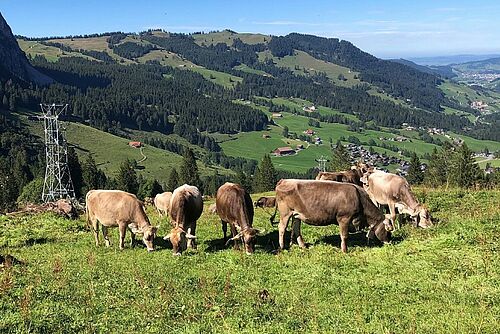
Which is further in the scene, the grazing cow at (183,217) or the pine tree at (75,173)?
the pine tree at (75,173)

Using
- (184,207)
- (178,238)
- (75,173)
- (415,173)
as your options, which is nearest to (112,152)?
(75,173)

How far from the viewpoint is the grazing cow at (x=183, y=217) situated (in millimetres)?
16062

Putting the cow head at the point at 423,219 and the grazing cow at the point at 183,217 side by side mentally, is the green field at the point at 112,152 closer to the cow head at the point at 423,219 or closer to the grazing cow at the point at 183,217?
the grazing cow at the point at 183,217

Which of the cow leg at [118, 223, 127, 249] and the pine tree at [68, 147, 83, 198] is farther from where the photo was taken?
the pine tree at [68, 147, 83, 198]

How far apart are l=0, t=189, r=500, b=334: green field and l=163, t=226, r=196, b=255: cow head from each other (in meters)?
0.43

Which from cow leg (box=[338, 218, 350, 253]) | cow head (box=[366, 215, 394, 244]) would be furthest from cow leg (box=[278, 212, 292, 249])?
cow head (box=[366, 215, 394, 244])

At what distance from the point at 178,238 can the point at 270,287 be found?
192 inches

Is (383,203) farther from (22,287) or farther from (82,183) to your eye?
(82,183)

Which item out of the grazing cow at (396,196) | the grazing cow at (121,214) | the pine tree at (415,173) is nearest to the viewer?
the grazing cow at (121,214)

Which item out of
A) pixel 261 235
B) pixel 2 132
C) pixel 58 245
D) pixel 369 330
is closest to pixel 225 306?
pixel 369 330

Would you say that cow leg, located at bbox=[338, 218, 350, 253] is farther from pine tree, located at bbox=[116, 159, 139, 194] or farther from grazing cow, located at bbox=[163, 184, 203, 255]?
pine tree, located at bbox=[116, 159, 139, 194]

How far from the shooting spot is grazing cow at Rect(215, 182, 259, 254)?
15673mm

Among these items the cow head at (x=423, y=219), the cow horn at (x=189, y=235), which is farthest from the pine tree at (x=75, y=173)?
the cow head at (x=423, y=219)

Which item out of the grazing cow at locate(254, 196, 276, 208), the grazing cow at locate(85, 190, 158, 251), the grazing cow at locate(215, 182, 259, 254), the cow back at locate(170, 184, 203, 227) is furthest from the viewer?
the grazing cow at locate(254, 196, 276, 208)
